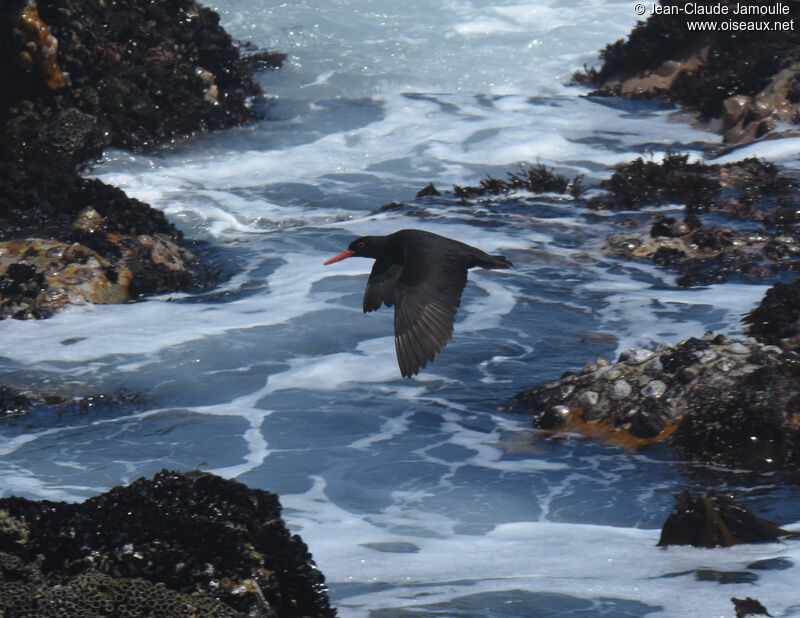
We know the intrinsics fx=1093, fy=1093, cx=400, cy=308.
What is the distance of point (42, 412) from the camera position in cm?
849

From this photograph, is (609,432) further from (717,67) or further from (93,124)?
(717,67)

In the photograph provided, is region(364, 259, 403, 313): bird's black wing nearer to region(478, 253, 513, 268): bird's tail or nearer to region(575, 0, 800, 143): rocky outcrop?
region(478, 253, 513, 268): bird's tail

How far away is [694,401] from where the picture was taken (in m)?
7.59

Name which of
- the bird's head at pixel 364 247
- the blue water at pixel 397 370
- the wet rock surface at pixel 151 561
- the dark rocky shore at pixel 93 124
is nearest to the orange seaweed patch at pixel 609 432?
the blue water at pixel 397 370

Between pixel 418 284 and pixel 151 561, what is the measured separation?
355 cm

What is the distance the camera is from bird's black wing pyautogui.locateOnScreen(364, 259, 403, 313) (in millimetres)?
7812

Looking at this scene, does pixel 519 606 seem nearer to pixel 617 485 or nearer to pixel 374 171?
pixel 617 485

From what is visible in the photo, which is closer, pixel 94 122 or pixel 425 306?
pixel 425 306

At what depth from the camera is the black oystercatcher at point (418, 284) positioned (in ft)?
22.4

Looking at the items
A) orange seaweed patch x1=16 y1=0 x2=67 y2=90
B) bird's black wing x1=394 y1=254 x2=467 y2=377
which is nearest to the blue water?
bird's black wing x1=394 y1=254 x2=467 y2=377

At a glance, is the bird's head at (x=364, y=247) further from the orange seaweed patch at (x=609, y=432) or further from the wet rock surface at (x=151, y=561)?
the wet rock surface at (x=151, y=561)

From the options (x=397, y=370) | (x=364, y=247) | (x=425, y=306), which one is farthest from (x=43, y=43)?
(x=425, y=306)

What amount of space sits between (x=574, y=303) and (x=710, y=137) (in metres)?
7.42

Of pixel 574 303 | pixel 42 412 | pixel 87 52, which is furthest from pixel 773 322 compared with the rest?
pixel 87 52
